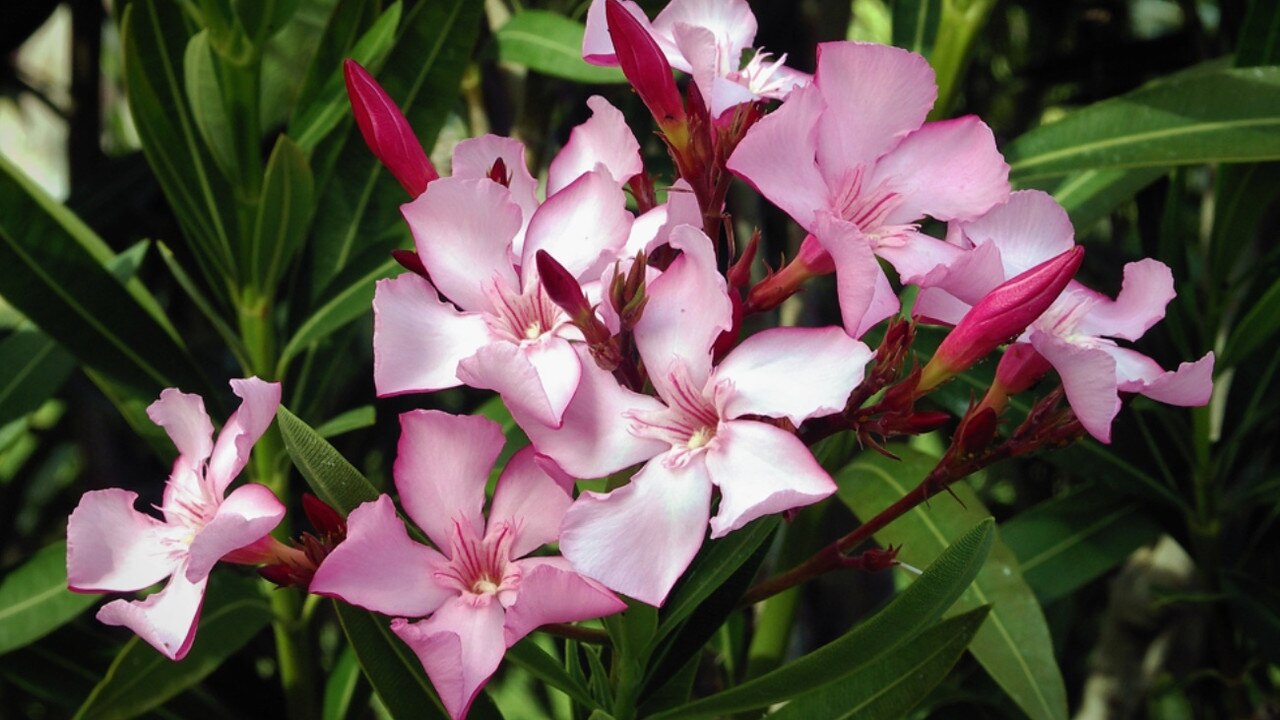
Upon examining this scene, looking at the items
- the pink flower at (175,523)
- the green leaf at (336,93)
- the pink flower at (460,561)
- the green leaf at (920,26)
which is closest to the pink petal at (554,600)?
the pink flower at (460,561)

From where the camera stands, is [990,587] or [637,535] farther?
[990,587]

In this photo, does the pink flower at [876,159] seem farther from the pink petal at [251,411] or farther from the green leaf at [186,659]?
the green leaf at [186,659]

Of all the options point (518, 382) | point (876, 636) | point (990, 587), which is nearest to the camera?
point (518, 382)

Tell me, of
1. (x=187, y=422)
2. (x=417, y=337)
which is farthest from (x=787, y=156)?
(x=187, y=422)

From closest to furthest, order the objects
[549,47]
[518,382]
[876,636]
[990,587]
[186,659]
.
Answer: [518,382], [876,636], [990,587], [186,659], [549,47]

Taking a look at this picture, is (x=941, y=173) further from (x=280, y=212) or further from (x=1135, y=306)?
Result: (x=280, y=212)

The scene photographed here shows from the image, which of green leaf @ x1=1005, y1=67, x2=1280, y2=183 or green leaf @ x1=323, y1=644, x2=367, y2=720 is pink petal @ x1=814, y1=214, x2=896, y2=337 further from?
green leaf @ x1=323, y1=644, x2=367, y2=720

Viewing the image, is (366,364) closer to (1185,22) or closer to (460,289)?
(460,289)
